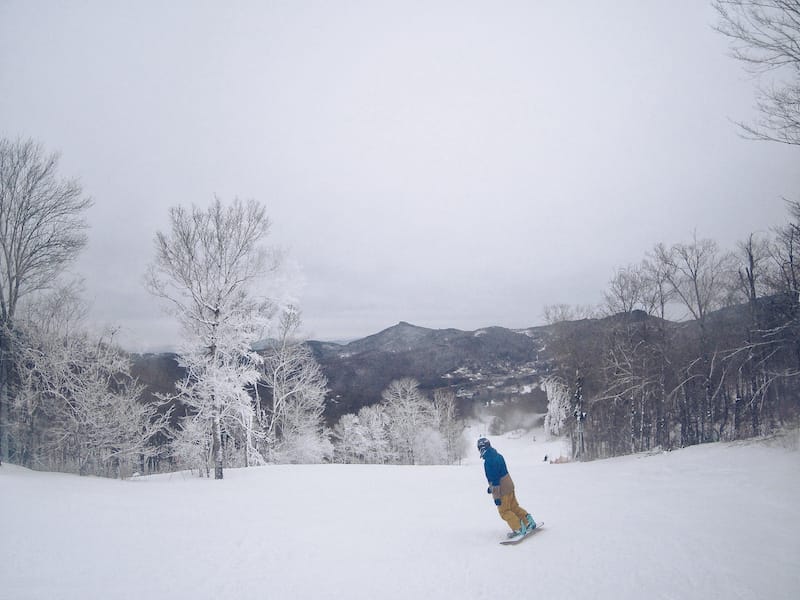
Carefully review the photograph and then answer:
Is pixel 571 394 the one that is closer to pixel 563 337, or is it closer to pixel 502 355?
pixel 563 337

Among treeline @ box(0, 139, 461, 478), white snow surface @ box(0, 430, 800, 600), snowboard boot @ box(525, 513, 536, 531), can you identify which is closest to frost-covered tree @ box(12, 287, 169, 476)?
treeline @ box(0, 139, 461, 478)

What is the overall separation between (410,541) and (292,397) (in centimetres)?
3024

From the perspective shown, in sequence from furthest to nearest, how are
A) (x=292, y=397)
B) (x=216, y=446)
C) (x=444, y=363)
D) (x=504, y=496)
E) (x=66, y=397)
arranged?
(x=444, y=363)
(x=292, y=397)
(x=66, y=397)
(x=216, y=446)
(x=504, y=496)

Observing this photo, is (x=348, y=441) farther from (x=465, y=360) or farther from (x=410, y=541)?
(x=465, y=360)

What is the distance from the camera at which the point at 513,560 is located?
19.0 feet

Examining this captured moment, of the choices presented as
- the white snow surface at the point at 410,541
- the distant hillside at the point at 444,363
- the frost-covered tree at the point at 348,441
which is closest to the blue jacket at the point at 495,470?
A: the white snow surface at the point at 410,541

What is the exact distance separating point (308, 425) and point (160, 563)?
99.4ft

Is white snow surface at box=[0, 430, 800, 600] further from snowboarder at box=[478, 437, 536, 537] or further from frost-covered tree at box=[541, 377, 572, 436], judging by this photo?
frost-covered tree at box=[541, 377, 572, 436]

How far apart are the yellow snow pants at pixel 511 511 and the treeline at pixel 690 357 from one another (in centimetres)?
987

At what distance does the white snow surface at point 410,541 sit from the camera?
495 cm

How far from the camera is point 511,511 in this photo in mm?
6793

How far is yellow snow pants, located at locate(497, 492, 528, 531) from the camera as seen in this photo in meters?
6.71

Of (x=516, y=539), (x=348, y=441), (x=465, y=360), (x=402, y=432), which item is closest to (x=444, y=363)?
(x=465, y=360)

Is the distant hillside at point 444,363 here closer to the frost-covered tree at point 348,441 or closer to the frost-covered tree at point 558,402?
the frost-covered tree at point 348,441
